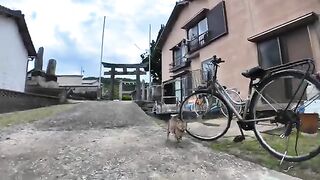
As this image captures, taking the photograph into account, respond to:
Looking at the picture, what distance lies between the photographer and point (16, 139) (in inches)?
176

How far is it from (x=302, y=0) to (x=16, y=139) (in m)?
7.37

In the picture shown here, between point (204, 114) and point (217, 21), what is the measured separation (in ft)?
25.3

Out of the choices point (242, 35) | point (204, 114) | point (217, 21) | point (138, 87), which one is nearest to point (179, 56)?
point (138, 87)

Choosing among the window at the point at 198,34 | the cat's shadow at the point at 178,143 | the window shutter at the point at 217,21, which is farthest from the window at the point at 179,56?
the cat's shadow at the point at 178,143

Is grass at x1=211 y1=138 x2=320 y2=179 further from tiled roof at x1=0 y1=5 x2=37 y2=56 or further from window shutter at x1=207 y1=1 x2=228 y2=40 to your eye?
tiled roof at x1=0 y1=5 x2=37 y2=56

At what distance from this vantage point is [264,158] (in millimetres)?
3420

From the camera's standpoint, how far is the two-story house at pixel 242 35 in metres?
7.55

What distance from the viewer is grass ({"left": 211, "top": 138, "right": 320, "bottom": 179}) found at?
2929mm

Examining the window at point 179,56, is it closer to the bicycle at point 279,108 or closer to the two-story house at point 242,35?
the two-story house at point 242,35

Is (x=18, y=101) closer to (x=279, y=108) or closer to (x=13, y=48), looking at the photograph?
(x=13, y=48)

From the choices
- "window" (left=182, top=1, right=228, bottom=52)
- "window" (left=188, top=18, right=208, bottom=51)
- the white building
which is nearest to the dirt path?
"window" (left=182, top=1, right=228, bottom=52)

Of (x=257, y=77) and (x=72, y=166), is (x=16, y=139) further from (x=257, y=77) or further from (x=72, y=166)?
(x=257, y=77)

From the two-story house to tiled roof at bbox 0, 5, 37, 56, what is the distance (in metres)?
8.33

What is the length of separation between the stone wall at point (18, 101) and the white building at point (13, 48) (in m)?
3.17
